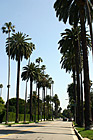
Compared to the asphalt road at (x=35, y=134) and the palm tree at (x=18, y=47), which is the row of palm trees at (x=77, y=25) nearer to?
the asphalt road at (x=35, y=134)

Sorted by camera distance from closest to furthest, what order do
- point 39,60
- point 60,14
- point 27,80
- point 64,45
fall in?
point 60,14 → point 64,45 → point 27,80 → point 39,60

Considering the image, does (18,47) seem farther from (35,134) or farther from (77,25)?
(35,134)

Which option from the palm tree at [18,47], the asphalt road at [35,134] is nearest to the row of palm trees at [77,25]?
the asphalt road at [35,134]

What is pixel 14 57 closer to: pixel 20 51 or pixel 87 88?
pixel 20 51

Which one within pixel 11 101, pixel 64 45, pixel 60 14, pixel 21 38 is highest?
pixel 21 38

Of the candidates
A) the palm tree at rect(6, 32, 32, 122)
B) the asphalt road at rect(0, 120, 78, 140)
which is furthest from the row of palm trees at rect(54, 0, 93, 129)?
the palm tree at rect(6, 32, 32, 122)

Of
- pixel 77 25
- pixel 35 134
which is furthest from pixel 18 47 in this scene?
pixel 35 134

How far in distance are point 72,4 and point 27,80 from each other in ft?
117

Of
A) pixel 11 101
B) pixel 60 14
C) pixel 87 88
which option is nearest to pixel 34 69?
pixel 60 14

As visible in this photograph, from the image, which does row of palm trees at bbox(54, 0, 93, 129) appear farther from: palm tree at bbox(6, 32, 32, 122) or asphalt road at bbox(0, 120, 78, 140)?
palm tree at bbox(6, 32, 32, 122)

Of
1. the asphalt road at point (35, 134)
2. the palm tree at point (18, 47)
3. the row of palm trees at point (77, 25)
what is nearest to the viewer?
the asphalt road at point (35, 134)

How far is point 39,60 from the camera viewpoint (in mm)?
75000

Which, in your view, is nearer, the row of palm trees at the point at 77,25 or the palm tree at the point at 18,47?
the row of palm trees at the point at 77,25

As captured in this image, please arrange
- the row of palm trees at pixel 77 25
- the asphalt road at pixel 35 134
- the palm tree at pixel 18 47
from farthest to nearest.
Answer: the palm tree at pixel 18 47, the row of palm trees at pixel 77 25, the asphalt road at pixel 35 134
